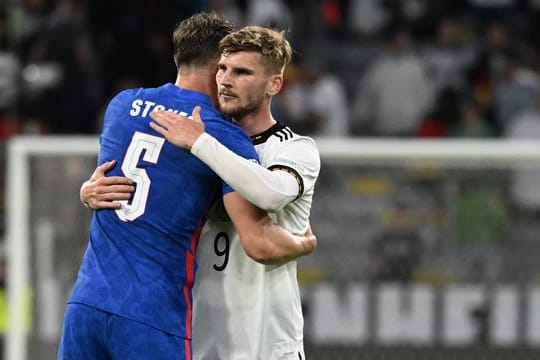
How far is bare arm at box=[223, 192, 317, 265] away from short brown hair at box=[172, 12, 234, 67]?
1.72 feet

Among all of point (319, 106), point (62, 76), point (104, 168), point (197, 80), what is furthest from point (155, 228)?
point (319, 106)

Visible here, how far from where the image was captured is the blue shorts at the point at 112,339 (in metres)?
4.12

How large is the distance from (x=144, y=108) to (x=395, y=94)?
6.77 meters

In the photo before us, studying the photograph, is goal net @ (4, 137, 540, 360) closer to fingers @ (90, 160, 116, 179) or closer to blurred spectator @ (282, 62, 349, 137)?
blurred spectator @ (282, 62, 349, 137)

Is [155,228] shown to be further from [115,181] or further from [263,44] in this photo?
[263,44]

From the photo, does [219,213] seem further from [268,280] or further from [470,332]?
[470,332]

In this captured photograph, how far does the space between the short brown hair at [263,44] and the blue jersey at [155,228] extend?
0.23 m

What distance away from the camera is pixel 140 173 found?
166 inches

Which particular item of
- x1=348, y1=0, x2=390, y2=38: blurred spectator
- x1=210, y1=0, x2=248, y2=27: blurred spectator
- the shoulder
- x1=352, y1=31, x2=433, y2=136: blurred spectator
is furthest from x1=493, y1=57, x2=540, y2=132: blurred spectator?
the shoulder

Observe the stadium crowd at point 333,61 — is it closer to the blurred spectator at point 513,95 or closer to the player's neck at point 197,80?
the blurred spectator at point 513,95

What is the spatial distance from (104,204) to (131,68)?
6500 millimetres

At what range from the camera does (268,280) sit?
450 cm

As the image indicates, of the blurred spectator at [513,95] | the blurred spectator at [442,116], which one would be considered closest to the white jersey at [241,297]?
the blurred spectator at [442,116]

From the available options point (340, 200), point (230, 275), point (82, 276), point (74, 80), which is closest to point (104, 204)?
point (82, 276)
